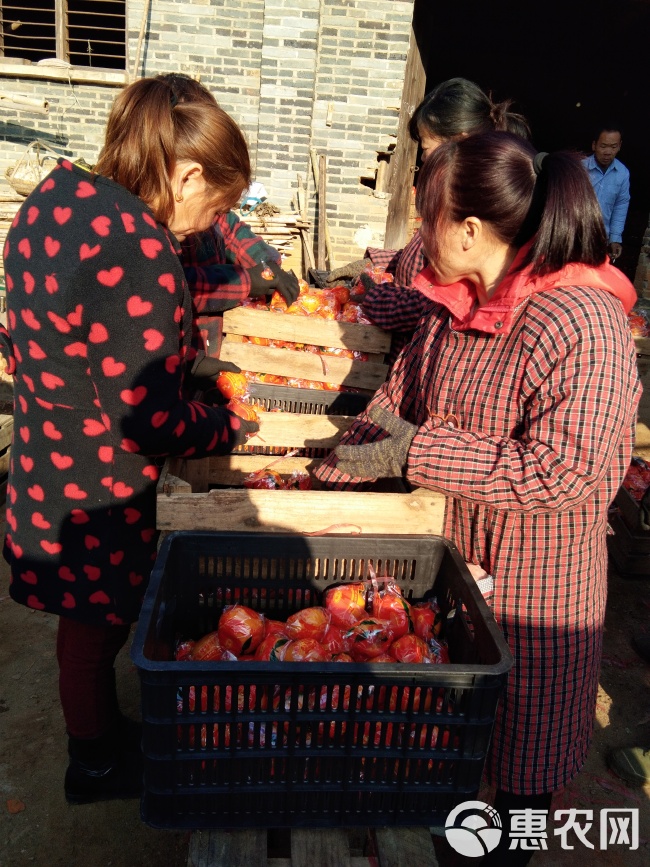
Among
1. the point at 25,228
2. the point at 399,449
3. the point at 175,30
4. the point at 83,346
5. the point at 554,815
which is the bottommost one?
the point at 554,815

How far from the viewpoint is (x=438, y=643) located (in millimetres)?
1711

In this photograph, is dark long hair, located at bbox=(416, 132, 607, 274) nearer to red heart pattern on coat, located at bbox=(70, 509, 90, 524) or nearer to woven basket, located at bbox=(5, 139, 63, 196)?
red heart pattern on coat, located at bbox=(70, 509, 90, 524)

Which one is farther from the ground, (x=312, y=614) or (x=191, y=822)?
(x=312, y=614)

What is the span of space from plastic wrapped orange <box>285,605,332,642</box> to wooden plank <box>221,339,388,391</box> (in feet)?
6.10

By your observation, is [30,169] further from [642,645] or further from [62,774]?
[642,645]

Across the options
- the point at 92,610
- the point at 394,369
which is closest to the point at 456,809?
the point at 92,610

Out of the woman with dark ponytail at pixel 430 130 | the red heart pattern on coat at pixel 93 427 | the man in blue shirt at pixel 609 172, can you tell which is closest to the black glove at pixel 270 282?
the woman with dark ponytail at pixel 430 130

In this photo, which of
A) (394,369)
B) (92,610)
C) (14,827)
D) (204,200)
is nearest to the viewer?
(204,200)

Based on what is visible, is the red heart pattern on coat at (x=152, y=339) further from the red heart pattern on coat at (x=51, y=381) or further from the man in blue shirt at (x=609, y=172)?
the man in blue shirt at (x=609, y=172)

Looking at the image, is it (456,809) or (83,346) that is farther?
(83,346)

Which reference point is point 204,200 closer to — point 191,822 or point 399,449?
point 399,449

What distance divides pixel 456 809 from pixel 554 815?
5.17ft

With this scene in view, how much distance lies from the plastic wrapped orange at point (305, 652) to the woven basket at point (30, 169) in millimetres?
6945

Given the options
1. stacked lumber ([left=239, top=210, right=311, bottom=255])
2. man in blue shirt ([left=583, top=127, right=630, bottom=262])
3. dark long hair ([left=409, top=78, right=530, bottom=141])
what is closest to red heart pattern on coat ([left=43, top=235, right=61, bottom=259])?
dark long hair ([left=409, top=78, right=530, bottom=141])
